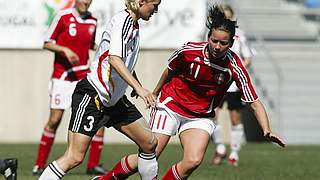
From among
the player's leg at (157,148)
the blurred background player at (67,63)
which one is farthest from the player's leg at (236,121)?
the player's leg at (157,148)

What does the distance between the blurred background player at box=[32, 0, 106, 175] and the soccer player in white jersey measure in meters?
3.27

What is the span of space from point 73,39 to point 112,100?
147 inches

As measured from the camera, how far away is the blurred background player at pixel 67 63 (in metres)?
12.1

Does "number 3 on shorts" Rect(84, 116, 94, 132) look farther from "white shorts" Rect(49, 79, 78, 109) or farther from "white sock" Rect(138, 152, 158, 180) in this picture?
"white shorts" Rect(49, 79, 78, 109)

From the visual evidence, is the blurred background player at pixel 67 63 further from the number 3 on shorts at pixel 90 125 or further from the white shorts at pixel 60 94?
the number 3 on shorts at pixel 90 125

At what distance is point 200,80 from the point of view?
9.45 metres

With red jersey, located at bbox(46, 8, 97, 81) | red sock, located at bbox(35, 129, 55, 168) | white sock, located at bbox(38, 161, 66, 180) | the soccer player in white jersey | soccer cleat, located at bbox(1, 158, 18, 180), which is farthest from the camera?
red jersey, located at bbox(46, 8, 97, 81)

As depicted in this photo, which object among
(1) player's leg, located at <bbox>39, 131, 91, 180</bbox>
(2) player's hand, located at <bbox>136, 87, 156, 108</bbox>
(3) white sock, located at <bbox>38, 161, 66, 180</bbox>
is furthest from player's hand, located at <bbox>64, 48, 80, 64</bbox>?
(2) player's hand, located at <bbox>136, 87, 156, 108</bbox>

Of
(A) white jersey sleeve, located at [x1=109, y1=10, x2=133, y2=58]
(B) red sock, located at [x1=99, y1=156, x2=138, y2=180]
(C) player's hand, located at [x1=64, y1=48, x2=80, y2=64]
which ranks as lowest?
(B) red sock, located at [x1=99, y1=156, x2=138, y2=180]

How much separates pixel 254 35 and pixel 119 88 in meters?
13.9

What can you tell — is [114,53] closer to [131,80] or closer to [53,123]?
[131,80]

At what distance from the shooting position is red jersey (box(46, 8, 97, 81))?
12211 millimetres

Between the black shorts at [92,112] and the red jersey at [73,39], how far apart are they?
348cm

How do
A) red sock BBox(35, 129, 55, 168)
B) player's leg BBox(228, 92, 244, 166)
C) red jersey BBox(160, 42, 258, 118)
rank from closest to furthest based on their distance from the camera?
red jersey BBox(160, 42, 258, 118), red sock BBox(35, 129, 55, 168), player's leg BBox(228, 92, 244, 166)
